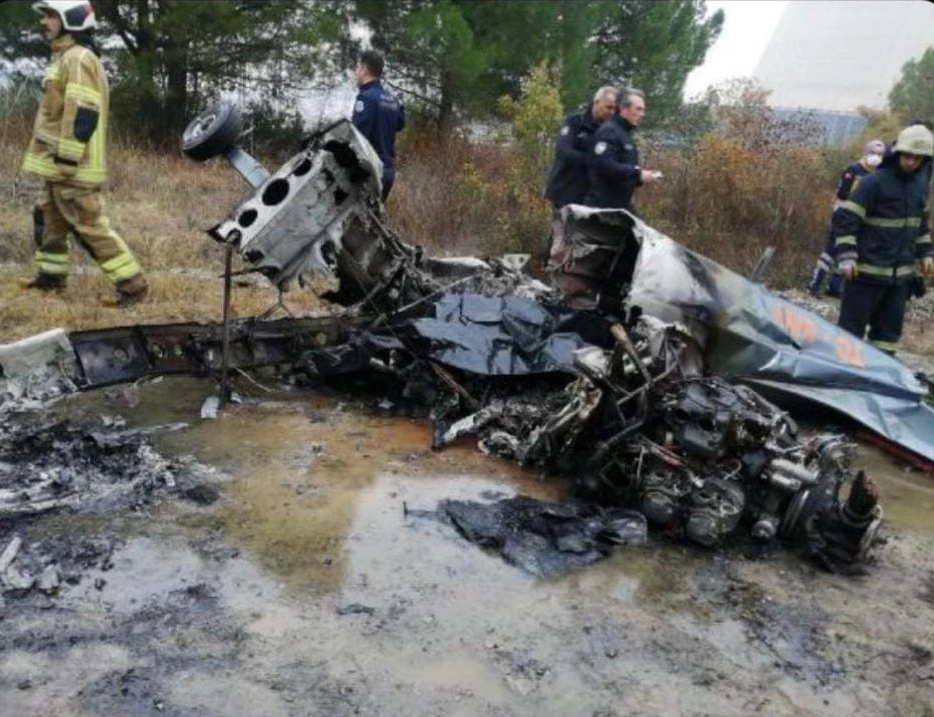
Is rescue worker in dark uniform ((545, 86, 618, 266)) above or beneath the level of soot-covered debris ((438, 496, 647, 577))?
above

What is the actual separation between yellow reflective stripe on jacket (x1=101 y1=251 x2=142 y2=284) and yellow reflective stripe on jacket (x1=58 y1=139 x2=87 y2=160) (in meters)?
0.69

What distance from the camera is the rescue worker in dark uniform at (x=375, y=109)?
638 cm

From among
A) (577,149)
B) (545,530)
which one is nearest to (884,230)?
(577,149)

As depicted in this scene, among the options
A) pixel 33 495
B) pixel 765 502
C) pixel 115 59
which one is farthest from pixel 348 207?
pixel 115 59

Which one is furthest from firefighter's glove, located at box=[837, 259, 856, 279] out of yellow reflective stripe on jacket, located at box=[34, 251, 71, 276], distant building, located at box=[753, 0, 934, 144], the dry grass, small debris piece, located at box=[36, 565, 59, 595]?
distant building, located at box=[753, 0, 934, 144]

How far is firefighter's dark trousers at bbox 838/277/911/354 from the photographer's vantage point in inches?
232

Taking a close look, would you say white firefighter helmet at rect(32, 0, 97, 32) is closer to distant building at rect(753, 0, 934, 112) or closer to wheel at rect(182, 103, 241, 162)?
wheel at rect(182, 103, 241, 162)

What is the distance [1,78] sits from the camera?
11.2m

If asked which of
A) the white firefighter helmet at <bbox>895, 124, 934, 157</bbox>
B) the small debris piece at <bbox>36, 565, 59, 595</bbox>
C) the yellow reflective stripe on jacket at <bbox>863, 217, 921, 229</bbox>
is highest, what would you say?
the white firefighter helmet at <bbox>895, 124, 934, 157</bbox>

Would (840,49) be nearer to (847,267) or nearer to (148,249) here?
Result: (847,267)

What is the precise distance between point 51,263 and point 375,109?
98.1 inches

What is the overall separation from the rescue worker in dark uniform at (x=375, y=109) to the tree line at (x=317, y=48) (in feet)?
15.3

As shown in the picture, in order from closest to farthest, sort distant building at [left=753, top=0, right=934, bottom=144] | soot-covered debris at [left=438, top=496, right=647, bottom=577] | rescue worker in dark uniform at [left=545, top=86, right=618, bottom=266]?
soot-covered debris at [left=438, top=496, right=647, bottom=577]
rescue worker in dark uniform at [left=545, top=86, right=618, bottom=266]
distant building at [left=753, top=0, right=934, bottom=144]

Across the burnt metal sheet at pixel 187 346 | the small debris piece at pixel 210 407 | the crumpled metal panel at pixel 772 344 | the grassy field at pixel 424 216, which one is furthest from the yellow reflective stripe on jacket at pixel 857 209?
the small debris piece at pixel 210 407
